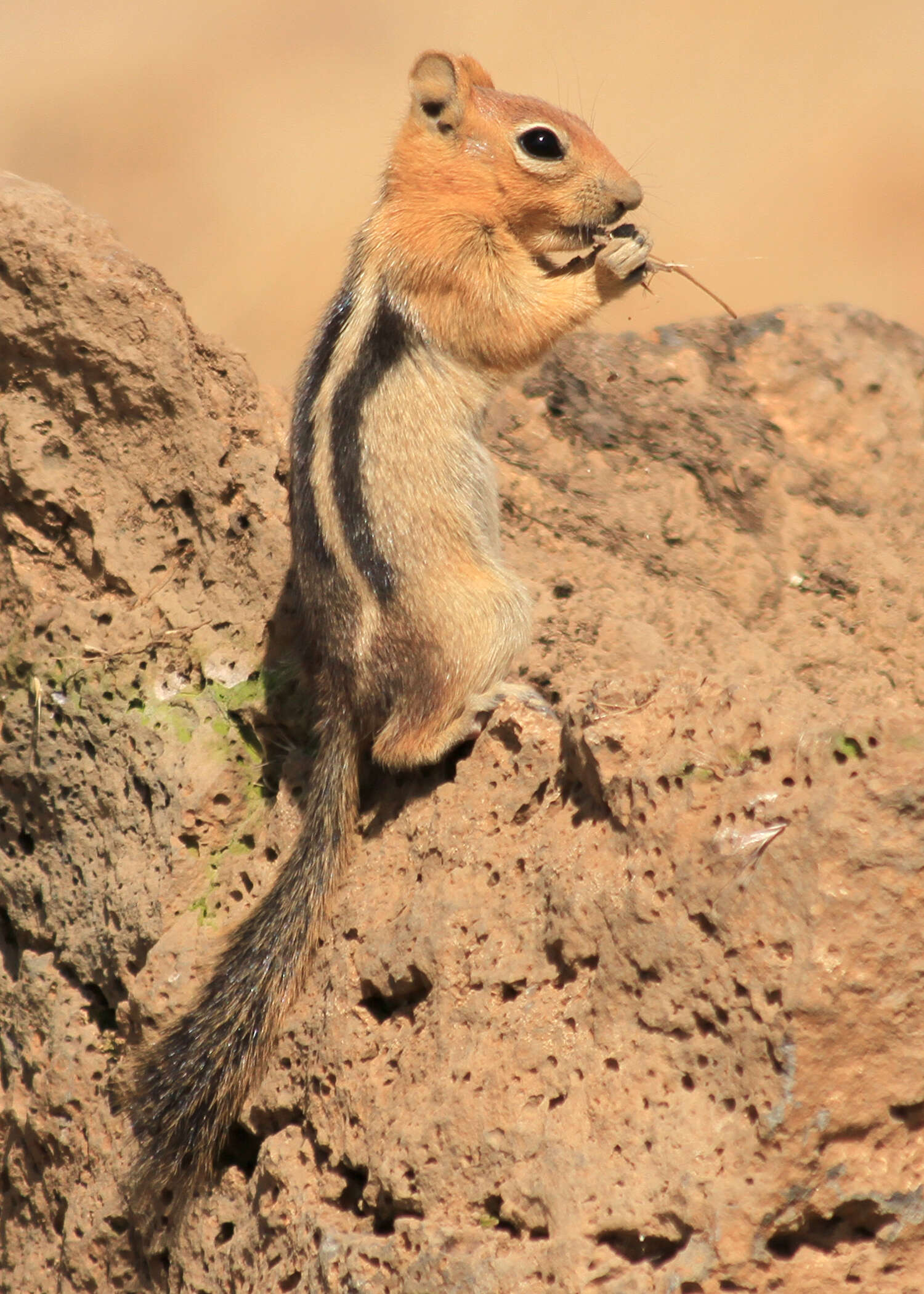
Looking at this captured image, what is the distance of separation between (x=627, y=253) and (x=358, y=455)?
5.17 feet

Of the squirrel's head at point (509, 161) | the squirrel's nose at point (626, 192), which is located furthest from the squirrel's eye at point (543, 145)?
the squirrel's nose at point (626, 192)

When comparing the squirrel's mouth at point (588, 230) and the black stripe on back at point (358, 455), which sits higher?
the squirrel's mouth at point (588, 230)

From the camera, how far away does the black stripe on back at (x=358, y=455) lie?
14.5ft

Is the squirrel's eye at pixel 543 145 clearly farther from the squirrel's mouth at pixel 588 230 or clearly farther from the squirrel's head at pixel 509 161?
the squirrel's mouth at pixel 588 230

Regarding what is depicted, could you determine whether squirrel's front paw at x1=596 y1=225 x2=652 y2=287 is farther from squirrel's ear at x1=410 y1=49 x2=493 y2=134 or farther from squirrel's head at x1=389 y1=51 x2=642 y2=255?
squirrel's ear at x1=410 y1=49 x2=493 y2=134

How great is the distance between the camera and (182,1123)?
12.3 feet

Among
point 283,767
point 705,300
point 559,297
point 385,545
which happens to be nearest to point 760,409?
point 559,297

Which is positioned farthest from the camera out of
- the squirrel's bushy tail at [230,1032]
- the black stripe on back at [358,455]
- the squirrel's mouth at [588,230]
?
the squirrel's mouth at [588,230]

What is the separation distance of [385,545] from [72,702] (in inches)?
53.0

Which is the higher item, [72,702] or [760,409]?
[760,409]

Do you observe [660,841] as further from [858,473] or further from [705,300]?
[705,300]

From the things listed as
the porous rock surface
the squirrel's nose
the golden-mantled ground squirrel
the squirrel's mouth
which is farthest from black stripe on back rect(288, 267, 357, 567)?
the squirrel's nose

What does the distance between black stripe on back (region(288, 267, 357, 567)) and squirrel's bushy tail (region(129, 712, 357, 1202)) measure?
0.99m

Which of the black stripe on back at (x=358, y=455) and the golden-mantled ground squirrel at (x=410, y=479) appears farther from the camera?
the black stripe on back at (x=358, y=455)
